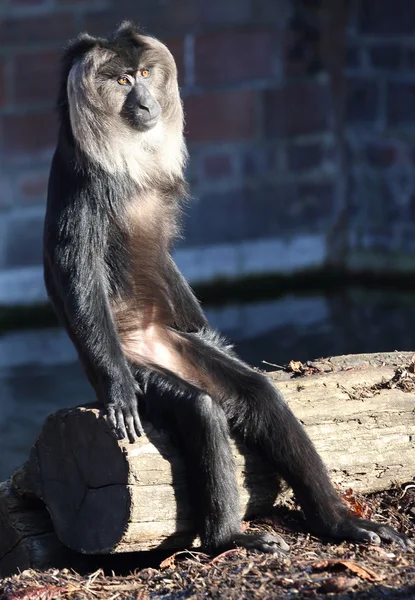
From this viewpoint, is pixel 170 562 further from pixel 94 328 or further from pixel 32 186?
pixel 32 186

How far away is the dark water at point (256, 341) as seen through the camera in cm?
712

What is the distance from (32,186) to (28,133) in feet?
1.45

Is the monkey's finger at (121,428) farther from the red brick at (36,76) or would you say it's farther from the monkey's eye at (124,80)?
the red brick at (36,76)

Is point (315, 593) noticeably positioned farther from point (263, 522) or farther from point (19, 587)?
point (19, 587)

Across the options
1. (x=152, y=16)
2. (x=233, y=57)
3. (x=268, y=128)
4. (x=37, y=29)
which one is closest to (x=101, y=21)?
(x=152, y=16)

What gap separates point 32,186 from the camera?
870cm

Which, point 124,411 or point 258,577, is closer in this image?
point 258,577

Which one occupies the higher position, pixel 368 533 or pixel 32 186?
pixel 32 186

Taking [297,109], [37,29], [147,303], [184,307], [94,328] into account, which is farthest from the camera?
[297,109]

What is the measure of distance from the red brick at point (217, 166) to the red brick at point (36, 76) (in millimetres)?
1524

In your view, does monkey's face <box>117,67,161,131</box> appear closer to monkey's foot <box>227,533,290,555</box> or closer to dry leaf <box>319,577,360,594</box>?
monkey's foot <box>227,533,290,555</box>

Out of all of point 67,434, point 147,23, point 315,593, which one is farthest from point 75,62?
point 147,23

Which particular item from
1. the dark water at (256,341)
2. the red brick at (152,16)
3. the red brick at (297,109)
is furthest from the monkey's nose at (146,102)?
the red brick at (297,109)

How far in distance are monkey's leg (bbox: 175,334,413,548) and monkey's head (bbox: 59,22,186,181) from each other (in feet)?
3.42
